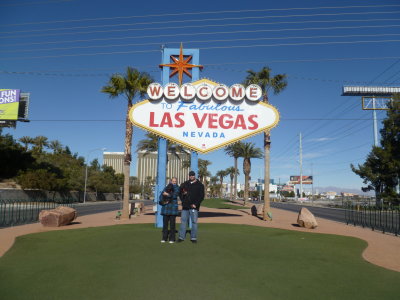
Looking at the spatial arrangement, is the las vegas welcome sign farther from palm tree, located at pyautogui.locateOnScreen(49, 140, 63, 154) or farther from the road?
palm tree, located at pyautogui.locateOnScreen(49, 140, 63, 154)

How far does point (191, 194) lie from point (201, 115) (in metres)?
4.98

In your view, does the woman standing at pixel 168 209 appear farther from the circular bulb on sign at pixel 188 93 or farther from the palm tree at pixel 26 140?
the palm tree at pixel 26 140

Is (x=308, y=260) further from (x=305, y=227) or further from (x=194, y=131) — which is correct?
(x=305, y=227)

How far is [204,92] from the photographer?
42.1 ft

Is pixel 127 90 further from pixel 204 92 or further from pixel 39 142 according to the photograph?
pixel 39 142

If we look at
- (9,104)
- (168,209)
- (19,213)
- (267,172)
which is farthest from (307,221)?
(9,104)

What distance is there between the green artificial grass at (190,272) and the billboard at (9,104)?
38418mm

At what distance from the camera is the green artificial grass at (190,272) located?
15.5ft

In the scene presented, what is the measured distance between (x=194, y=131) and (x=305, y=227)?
288 inches

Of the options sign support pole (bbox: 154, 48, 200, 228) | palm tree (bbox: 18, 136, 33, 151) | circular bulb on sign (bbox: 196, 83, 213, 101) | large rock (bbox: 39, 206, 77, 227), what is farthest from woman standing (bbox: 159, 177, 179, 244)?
palm tree (bbox: 18, 136, 33, 151)

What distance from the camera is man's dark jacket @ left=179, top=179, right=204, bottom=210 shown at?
8.59m

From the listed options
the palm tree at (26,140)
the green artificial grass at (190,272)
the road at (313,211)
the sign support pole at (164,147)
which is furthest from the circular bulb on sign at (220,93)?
the palm tree at (26,140)

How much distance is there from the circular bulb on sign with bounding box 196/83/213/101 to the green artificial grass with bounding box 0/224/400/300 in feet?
20.4

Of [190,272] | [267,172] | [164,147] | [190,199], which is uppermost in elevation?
[164,147]
